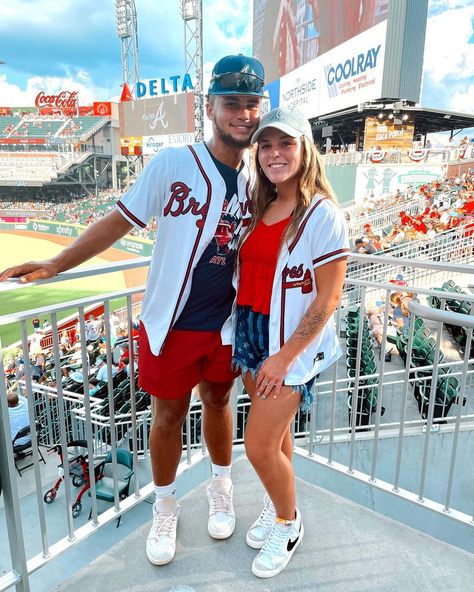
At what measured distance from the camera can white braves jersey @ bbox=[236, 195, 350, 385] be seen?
1.41 m

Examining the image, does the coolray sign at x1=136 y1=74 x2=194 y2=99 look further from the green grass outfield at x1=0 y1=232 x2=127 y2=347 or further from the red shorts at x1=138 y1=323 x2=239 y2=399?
the red shorts at x1=138 y1=323 x2=239 y2=399

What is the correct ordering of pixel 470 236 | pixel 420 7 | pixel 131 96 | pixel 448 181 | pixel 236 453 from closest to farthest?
pixel 236 453, pixel 470 236, pixel 448 181, pixel 420 7, pixel 131 96

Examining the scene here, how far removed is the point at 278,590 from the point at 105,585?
0.62 m

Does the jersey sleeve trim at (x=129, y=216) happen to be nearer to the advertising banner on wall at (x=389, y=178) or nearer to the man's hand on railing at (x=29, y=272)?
the man's hand on railing at (x=29, y=272)

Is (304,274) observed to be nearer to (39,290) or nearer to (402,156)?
(39,290)

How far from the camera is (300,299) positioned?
58.1 inches

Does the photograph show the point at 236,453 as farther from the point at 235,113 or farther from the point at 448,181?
the point at 448,181

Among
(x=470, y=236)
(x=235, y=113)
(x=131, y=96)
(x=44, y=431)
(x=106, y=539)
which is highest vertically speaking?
(x=131, y=96)

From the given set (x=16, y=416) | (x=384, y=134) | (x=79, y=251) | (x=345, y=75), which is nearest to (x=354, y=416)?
(x=79, y=251)

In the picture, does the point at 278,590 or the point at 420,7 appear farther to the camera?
the point at 420,7

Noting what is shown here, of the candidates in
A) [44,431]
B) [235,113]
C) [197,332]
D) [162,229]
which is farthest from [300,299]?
[44,431]

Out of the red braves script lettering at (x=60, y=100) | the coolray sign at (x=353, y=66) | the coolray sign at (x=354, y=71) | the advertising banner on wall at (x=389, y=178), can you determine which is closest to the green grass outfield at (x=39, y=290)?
the advertising banner on wall at (x=389, y=178)

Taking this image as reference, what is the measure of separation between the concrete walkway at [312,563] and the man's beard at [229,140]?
1.54 meters

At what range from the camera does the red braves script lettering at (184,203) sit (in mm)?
1537
